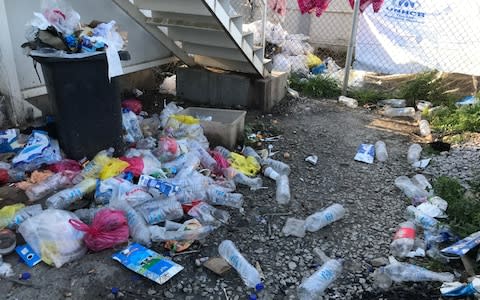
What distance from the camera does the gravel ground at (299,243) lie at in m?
2.48

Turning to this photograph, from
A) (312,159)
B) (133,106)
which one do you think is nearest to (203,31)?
(133,106)

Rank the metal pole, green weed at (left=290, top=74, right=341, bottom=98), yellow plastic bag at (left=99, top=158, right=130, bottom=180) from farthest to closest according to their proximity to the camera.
Result: green weed at (left=290, top=74, right=341, bottom=98) → the metal pole → yellow plastic bag at (left=99, top=158, right=130, bottom=180)

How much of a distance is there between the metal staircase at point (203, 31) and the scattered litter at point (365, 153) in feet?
5.81

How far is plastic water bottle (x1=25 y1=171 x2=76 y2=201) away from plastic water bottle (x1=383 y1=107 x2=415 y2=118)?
4.23 m

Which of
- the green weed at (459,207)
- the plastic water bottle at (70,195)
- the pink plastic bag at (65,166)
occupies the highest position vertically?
the pink plastic bag at (65,166)

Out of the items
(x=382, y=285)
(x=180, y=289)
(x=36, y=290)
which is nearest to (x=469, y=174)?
(x=382, y=285)

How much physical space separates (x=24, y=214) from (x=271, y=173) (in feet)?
6.91

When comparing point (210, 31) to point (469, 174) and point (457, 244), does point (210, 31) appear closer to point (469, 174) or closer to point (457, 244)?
point (469, 174)

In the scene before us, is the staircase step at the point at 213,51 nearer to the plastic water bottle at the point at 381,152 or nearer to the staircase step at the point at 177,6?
the staircase step at the point at 177,6

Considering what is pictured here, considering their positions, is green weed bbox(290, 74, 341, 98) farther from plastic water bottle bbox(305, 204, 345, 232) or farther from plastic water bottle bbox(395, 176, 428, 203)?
plastic water bottle bbox(305, 204, 345, 232)

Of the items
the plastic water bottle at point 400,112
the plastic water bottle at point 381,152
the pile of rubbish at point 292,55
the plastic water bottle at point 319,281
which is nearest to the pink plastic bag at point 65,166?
the plastic water bottle at point 319,281

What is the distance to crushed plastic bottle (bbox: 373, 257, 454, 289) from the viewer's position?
8.37 ft

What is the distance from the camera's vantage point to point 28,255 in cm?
266

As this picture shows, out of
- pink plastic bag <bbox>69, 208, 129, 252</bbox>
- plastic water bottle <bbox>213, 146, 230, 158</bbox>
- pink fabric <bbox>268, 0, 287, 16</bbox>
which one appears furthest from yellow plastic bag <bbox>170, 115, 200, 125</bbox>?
pink fabric <bbox>268, 0, 287, 16</bbox>
